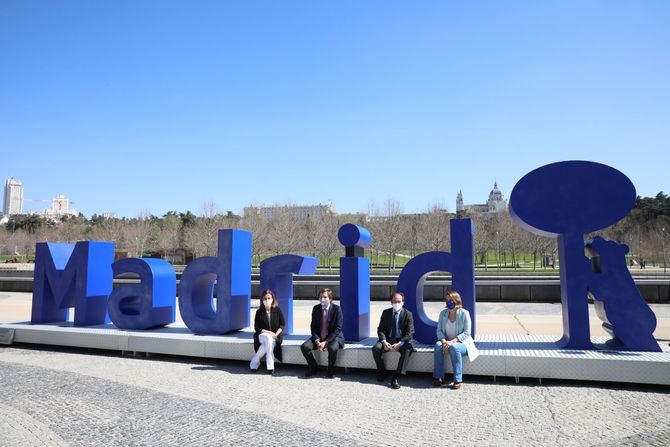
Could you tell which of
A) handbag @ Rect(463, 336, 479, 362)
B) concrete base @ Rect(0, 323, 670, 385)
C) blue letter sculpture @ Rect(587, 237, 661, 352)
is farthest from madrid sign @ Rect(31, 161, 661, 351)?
handbag @ Rect(463, 336, 479, 362)

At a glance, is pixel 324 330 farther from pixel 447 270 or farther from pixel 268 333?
pixel 447 270

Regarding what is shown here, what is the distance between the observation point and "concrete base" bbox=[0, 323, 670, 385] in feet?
23.1

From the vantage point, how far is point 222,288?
9.95 metres

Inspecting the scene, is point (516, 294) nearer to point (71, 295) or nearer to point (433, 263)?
point (433, 263)

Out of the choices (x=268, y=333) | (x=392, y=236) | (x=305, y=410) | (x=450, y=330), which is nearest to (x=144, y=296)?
(x=268, y=333)

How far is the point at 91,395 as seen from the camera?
6.84m

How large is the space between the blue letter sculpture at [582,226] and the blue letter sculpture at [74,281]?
949 centimetres

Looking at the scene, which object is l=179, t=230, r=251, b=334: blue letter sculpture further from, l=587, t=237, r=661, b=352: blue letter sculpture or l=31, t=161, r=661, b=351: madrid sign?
l=587, t=237, r=661, b=352: blue letter sculpture

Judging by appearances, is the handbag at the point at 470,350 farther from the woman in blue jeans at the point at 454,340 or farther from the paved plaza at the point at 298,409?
the paved plaza at the point at 298,409

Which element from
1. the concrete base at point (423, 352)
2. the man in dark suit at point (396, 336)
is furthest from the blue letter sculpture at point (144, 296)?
the man in dark suit at point (396, 336)

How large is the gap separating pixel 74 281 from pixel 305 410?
807cm

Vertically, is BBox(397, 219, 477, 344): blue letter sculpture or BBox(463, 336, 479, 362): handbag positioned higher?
BBox(397, 219, 477, 344): blue letter sculpture

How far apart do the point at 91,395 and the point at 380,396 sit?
14.1ft

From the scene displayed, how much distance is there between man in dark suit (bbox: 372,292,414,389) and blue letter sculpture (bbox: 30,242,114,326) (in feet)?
23.7
